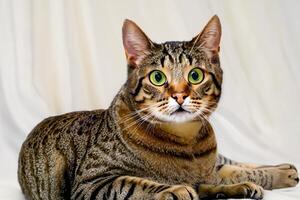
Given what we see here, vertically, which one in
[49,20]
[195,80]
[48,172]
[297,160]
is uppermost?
[49,20]

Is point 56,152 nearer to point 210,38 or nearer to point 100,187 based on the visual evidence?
point 100,187

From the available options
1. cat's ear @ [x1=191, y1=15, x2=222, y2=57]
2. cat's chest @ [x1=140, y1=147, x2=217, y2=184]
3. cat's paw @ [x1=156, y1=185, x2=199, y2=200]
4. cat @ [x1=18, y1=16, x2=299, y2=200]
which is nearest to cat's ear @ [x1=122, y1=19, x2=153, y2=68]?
cat @ [x1=18, y1=16, x2=299, y2=200]

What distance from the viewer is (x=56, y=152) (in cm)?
183

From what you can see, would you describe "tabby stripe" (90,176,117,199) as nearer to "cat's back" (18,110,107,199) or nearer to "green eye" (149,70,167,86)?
"cat's back" (18,110,107,199)

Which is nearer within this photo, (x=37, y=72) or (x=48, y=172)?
(x=48, y=172)

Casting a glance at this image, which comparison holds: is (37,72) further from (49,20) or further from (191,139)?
(191,139)

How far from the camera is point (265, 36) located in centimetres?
274

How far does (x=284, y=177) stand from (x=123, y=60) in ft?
3.14

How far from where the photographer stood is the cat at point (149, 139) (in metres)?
1.65

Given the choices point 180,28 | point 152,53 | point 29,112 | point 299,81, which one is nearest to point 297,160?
point 299,81

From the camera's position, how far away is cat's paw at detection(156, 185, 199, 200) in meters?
1.53

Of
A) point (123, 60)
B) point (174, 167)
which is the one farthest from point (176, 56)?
point (123, 60)

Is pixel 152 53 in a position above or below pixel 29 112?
above

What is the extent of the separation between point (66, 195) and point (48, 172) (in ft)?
0.28
